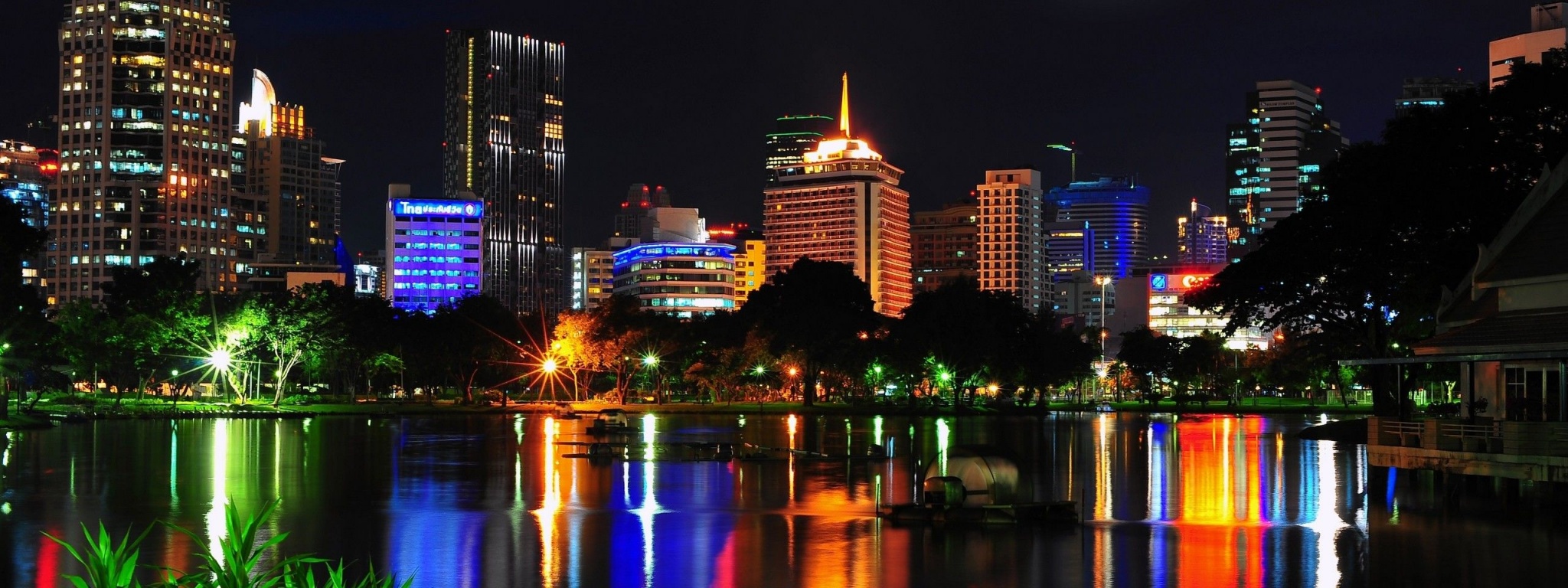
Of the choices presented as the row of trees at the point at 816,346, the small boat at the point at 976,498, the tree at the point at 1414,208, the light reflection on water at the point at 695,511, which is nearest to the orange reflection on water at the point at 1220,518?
the light reflection on water at the point at 695,511

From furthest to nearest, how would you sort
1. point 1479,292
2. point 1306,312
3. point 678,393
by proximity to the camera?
point 678,393 < point 1306,312 < point 1479,292

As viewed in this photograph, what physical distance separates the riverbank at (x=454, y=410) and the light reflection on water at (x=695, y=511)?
25622mm

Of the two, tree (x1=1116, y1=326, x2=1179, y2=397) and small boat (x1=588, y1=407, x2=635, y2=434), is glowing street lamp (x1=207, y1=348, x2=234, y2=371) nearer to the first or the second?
small boat (x1=588, y1=407, x2=635, y2=434)

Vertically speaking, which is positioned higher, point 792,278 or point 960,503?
point 792,278

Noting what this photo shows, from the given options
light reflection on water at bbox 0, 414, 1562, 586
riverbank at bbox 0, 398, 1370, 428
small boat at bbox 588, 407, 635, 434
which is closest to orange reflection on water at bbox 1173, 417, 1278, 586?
light reflection on water at bbox 0, 414, 1562, 586

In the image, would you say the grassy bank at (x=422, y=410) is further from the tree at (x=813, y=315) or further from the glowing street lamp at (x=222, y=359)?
the tree at (x=813, y=315)

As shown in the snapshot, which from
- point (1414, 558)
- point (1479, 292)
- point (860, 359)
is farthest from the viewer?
point (860, 359)

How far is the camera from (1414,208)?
57.1 meters

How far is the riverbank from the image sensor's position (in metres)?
88.3

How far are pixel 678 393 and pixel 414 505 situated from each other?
124 metres

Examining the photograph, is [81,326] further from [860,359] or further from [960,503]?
[960,503]

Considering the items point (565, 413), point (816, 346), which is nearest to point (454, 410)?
point (565, 413)

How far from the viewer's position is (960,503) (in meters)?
30.4

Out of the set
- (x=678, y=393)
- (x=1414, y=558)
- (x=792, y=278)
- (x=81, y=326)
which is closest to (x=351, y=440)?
(x=1414, y=558)
